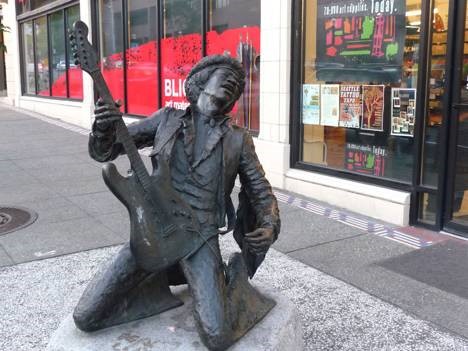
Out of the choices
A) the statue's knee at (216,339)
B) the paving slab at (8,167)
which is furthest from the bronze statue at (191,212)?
the paving slab at (8,167)

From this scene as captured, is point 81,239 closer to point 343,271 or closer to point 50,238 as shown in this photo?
point 50,238

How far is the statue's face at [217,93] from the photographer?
2.93 metres

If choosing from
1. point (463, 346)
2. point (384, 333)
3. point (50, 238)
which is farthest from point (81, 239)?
point (463, 346)

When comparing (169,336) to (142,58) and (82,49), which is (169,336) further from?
(142,58)

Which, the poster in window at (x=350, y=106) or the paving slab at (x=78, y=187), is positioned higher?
the poster in window at (x=350, y=106)

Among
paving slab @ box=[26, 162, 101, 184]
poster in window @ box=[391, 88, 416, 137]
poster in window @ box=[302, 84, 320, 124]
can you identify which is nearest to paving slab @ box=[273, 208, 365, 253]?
poster in window @ box=[391, 88, 416, 137]

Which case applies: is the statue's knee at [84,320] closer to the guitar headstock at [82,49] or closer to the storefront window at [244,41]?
the guitar headstock at [82,49]

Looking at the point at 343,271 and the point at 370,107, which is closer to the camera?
the point at 343,271

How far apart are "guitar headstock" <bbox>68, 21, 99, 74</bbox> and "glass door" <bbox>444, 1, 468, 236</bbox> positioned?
3.99 meters

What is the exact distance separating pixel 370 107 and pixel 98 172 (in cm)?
420

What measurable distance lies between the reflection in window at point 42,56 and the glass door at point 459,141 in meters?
A: 13.5

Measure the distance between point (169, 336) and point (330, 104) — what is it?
Result: 181 inches

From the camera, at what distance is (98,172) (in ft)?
28.0

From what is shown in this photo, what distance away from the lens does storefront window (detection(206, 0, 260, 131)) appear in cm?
805
